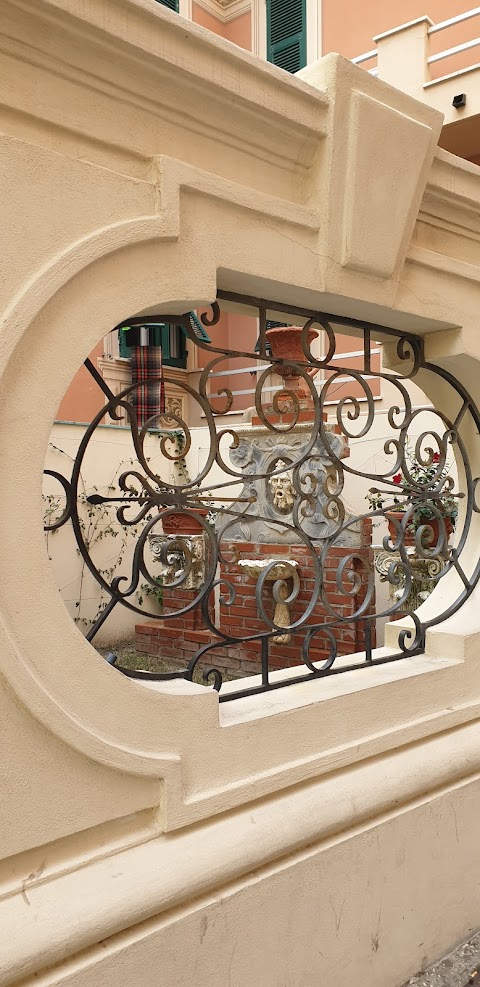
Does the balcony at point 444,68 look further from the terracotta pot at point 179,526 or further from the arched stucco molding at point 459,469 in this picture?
the arched stucco molding at point 459,469

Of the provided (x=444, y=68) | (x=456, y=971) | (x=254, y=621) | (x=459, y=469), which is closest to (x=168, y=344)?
(x=444, y=68)

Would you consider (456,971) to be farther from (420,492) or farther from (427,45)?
(427,45)

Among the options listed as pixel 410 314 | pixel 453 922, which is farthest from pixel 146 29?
pixel 453 922

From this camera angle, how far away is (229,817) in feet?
4.78

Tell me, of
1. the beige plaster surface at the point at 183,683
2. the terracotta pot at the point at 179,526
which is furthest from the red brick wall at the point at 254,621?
the beige plaster surface at the point at 183,683

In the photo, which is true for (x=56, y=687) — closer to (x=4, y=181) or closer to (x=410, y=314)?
(x=4, y=181)

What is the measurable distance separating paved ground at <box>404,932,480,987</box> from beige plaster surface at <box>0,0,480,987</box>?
0.04 metres

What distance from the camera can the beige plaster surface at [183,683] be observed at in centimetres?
117

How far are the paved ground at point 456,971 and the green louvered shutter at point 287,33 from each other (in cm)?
846

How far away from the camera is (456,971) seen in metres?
1.82

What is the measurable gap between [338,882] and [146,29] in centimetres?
179

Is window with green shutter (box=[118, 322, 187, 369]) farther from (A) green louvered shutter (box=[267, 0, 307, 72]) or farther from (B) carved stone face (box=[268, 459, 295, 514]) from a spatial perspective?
(B) carved stone face (box=[268, 459, 295, 514])

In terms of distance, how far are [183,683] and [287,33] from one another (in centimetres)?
877

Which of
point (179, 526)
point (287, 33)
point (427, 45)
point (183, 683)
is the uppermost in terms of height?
point (287, 33)
